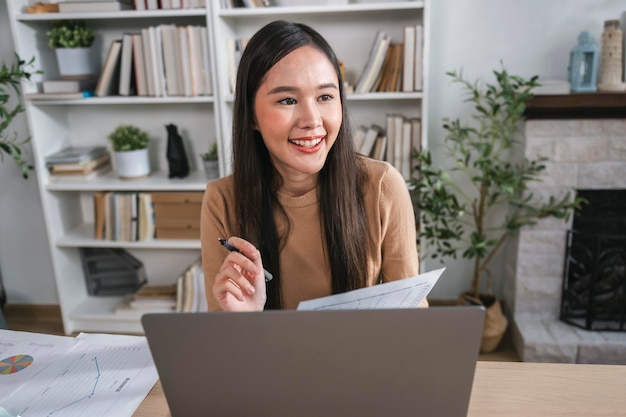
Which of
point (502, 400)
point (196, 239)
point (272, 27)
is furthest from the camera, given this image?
point (196, 239)

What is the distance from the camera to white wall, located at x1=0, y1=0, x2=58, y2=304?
2779 mm

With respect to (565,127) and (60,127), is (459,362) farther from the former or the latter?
(60,127)

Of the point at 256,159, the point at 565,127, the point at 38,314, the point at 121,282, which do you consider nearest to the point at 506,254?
the point at 565,127

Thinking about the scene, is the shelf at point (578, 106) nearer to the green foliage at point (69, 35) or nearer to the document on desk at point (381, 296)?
the document on desk at point (381, 296)

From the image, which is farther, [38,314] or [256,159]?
[38,314]

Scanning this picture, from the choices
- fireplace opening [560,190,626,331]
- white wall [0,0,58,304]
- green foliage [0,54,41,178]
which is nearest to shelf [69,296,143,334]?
white wall [0,0,58,304]

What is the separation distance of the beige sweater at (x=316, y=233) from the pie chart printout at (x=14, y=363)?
16.4 inches

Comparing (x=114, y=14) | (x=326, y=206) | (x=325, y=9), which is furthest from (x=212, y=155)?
(x=326, y=206)

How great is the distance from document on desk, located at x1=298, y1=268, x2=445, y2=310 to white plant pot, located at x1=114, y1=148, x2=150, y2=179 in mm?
A: 1986

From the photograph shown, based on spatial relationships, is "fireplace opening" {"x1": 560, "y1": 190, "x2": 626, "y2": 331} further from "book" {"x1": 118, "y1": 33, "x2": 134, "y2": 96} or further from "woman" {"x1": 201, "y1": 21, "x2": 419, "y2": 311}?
"book" {"x1": 118, "y1": 33, "x2": 134, "y2": 96}

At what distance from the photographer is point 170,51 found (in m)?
2.36

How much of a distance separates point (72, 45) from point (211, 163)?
81cm

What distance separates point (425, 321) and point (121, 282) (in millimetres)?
2587

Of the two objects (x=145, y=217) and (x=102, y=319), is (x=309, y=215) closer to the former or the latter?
(x=145, y=217)
